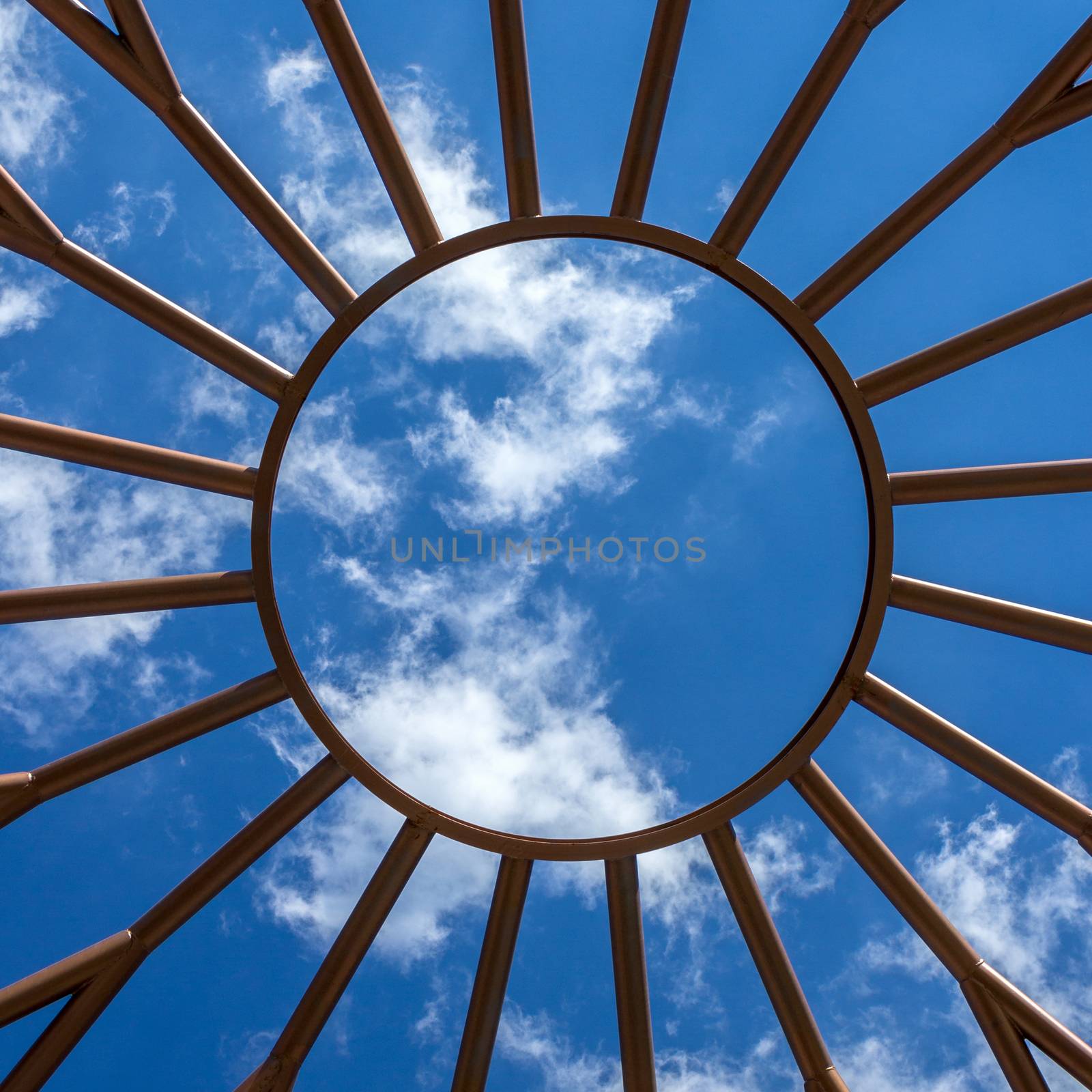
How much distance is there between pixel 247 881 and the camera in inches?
907

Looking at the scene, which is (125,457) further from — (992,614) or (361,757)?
(992,614)

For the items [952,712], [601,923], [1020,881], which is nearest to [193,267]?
[601,923]

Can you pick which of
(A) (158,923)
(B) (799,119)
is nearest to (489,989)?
(A) (158,923)

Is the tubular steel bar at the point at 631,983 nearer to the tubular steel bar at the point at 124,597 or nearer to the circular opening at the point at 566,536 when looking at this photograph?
the circular opening at the point at 566,536

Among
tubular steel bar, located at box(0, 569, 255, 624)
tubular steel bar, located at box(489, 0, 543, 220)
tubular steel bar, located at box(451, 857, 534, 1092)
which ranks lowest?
tubular steel bar, located at box(451, 857, 534, 1092)

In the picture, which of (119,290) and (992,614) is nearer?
(119,290)

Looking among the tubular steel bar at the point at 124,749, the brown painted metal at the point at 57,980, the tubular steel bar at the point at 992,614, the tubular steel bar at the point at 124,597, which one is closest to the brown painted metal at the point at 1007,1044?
the tubular steel bar at the point at 992,614

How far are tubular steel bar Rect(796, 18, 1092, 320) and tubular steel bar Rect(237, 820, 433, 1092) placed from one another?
9.66m

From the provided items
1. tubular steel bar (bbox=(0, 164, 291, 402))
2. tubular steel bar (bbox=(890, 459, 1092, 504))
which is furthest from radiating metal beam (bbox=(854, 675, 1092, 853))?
tubular steel bar (bbox=(0, 164, 291, 402))

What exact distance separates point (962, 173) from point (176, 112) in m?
10.0

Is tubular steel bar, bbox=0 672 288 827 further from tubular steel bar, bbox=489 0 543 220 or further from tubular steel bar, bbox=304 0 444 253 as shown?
tubular steel bar, bbox=489 0 543 220

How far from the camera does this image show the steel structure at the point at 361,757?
15.8 metres

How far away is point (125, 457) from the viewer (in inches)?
653

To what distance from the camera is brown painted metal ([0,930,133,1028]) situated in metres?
16.0
